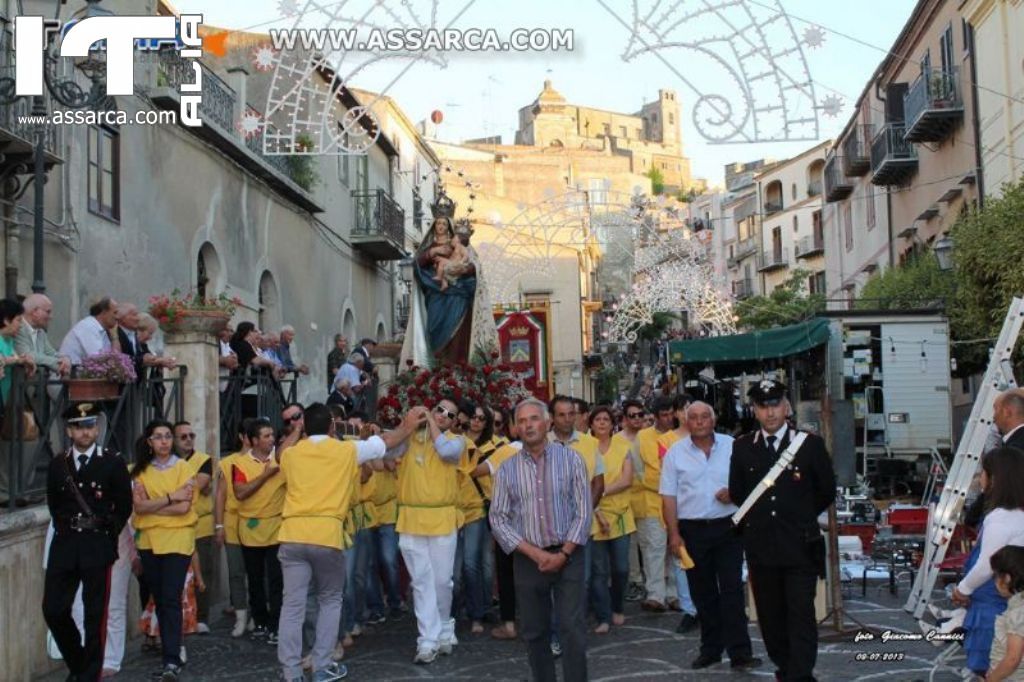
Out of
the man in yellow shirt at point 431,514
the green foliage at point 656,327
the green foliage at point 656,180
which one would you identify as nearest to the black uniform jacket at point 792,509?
the man in yellow shirt at point 431,514

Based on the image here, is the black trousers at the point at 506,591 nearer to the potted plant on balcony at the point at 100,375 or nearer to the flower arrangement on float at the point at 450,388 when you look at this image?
the flower arrangement on float at the point at 450,388

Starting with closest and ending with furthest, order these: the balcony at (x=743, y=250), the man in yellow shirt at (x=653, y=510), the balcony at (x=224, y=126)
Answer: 1. the man in yellow shirt at (x=653, y=510)
2. the balcony at (x=224, y=126)
3. the balcony at (x=743, y=250)

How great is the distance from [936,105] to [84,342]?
20.2 metres

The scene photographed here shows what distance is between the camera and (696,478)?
847 centimetres

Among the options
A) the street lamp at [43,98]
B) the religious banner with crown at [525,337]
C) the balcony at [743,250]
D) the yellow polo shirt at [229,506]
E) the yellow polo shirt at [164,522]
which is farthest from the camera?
the balcony at [743,250]

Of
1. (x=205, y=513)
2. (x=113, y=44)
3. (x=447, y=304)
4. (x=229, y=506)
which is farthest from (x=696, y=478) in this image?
(x=113, y=44)

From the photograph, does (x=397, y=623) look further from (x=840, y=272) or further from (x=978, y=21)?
(x=840, y=272)

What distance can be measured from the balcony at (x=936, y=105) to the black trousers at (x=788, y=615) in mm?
20272

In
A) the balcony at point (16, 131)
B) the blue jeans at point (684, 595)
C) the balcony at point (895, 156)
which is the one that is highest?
the balcony at point (895, 156)

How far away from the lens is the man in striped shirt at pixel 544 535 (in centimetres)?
670

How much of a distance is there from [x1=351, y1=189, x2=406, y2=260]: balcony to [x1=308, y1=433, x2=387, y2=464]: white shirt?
20362 mm

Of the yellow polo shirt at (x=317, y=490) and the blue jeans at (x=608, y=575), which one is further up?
the yellow polo shirt at (x=317, y=490)

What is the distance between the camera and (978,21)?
23.7 metres

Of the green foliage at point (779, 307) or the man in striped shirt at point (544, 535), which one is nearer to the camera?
the man in striped shirt at point (544, 535)
